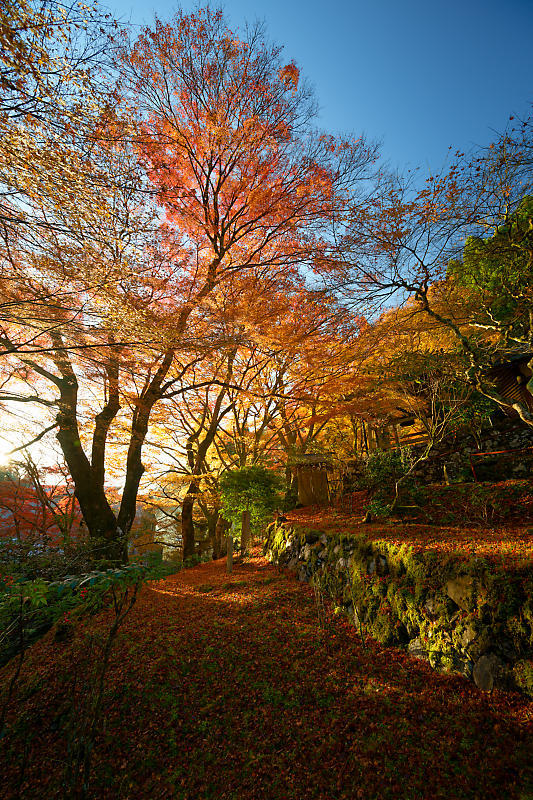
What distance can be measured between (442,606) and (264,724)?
2.43 meters

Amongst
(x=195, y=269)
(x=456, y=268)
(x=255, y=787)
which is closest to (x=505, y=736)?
(x=255, y=787)

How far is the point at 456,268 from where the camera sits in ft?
22.8

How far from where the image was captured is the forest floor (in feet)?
7.95

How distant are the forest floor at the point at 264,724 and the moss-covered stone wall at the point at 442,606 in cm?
21

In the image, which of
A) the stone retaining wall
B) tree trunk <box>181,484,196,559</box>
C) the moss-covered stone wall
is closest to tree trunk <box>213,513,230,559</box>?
tree trunk <box>181,484,196,559</box>

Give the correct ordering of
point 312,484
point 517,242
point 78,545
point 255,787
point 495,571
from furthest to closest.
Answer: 1. point 312,484
2. point 78,545
3. point 517,242
4. point 495,571
5. point 255,787

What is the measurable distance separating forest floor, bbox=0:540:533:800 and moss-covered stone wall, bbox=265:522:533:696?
0.67 feet

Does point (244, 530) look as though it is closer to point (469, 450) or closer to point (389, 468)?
point (389, 468)

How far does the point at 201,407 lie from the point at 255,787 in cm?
1152

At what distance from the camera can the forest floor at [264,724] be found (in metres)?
2.42

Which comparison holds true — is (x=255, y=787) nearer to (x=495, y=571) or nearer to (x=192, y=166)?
(x=495, y=571)

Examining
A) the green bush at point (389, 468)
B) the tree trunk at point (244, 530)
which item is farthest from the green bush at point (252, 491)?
the green bush at point (389, 468)

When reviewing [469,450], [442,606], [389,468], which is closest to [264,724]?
[442,606]

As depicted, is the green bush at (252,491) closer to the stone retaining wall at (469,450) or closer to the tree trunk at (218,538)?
the stone retaining wall at (469,450)
